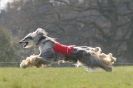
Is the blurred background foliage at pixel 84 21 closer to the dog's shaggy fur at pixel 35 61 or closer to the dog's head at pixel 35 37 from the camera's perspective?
the dog's head at pixel 35 37

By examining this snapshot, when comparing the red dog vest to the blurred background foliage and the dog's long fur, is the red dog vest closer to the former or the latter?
the dog's long fur

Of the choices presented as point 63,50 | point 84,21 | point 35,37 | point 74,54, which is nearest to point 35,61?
point 35,37

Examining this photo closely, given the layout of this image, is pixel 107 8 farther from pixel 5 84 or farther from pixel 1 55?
pixel 5 84

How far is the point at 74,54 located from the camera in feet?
45.6

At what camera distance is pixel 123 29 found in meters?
56.0

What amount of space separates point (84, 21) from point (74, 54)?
140 feet

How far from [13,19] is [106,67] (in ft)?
147

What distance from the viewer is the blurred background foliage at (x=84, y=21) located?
55.5 m

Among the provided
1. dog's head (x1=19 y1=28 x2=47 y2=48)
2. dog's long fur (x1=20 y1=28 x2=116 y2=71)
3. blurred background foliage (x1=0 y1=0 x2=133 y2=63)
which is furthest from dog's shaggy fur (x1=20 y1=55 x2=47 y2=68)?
blurred background foliage (x1=0 y1=0 x2=133 y2=63)

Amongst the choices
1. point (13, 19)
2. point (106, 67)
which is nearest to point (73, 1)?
point (13, 19)

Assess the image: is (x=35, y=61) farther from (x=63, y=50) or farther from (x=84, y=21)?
(x=84, y=21)

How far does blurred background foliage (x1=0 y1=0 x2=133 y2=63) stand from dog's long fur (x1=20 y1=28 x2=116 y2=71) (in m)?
40.2

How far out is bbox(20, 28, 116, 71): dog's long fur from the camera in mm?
13953

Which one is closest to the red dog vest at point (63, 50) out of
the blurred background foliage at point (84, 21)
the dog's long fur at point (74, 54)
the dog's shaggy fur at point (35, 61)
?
the dog's long fur at point (74, 54)
